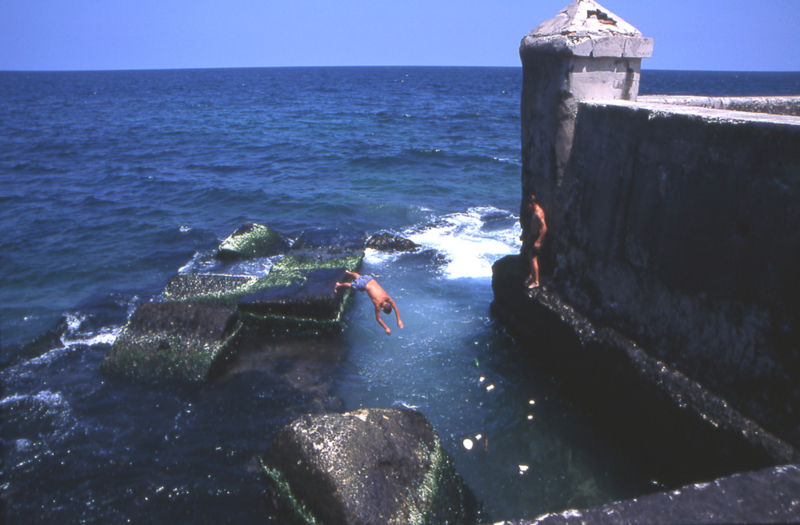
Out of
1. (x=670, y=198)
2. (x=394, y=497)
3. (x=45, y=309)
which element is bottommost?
(x=45, y=309)

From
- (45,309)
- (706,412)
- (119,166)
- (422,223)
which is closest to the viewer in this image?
(706,412)

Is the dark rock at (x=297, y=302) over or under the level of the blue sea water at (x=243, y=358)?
over

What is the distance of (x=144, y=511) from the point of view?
5.14 m

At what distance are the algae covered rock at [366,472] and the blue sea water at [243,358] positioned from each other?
2.34 ft

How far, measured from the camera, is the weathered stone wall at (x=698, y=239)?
3590mm

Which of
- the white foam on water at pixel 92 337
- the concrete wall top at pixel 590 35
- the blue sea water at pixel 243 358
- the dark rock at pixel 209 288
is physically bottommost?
the white foam on water at pixel 92 337

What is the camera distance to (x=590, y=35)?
213 inches

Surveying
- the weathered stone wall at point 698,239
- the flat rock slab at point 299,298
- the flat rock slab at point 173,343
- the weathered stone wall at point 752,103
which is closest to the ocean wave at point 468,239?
the flat rock slab at point 299,298

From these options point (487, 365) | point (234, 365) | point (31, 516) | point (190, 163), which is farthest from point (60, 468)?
point (190, 163)

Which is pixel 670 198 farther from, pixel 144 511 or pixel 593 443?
pixel 144 511

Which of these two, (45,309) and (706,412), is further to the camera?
(45,309)

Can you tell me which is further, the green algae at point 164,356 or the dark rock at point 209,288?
the dark rock at point 209,288

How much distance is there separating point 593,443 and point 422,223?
1021 cm

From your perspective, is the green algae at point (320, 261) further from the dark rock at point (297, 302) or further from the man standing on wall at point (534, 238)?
the man standing on wall at point (534, 238)
